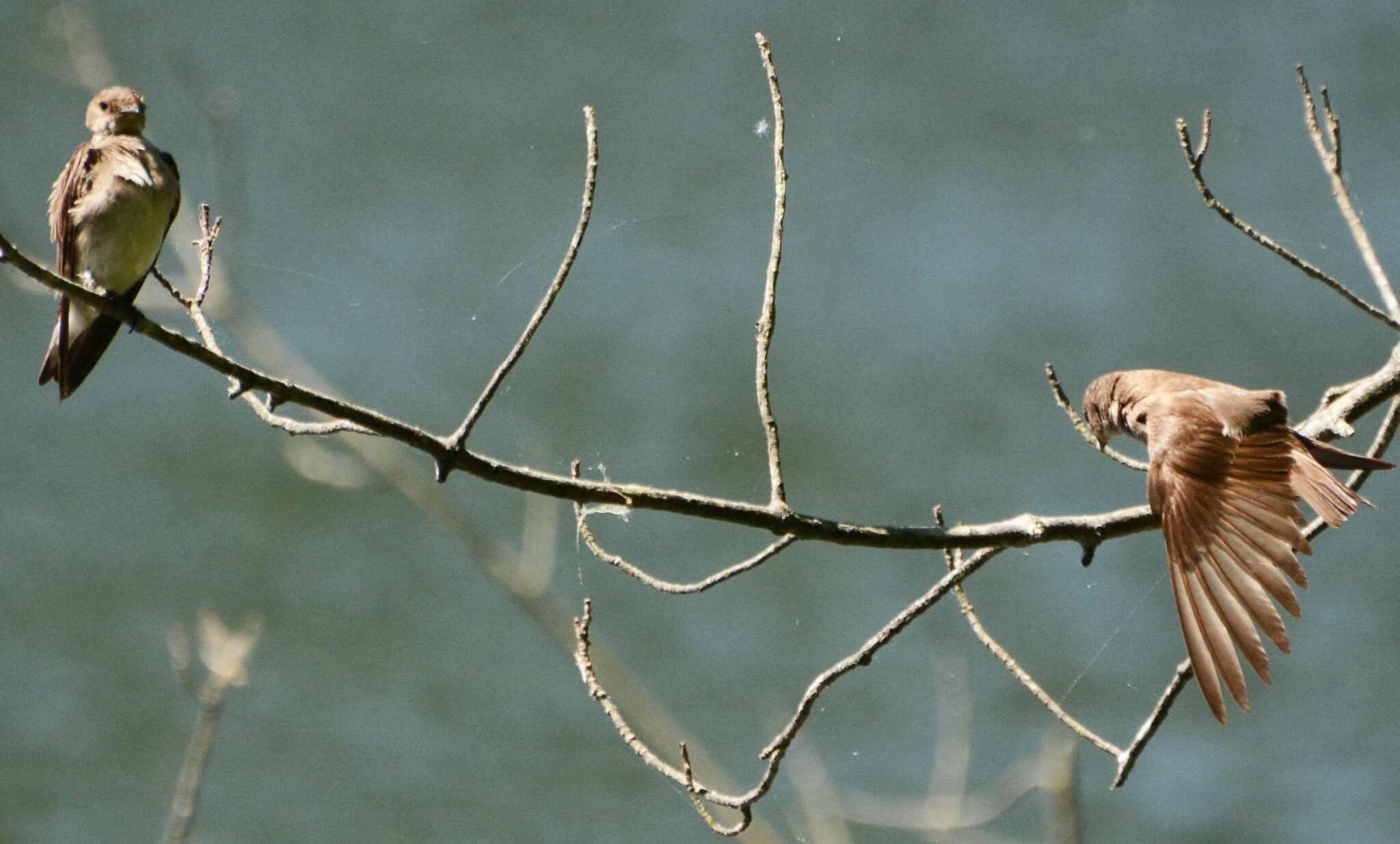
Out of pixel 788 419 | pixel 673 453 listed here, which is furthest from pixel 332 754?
pixel 788 419

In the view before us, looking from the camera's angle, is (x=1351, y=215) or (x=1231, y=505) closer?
(x=1231, y=505)

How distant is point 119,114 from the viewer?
246 cm

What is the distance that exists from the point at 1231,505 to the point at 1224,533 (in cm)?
7

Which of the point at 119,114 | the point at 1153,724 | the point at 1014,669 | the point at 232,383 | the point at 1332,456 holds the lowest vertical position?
the point at 1153,724

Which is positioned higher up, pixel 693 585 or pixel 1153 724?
pixel 693 585

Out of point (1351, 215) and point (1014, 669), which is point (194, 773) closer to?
point (1014, 669)

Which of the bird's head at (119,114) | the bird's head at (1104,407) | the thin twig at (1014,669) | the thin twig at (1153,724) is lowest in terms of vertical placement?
the thin twig at (1153,724)

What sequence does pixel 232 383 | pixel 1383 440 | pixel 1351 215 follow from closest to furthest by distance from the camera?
1. pixel 232 383
2. pixel 1383 440
3. pixel 1351 215

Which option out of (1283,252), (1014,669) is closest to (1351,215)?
(1283,252)

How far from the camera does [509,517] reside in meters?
4.76

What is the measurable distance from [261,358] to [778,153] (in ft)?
5.71

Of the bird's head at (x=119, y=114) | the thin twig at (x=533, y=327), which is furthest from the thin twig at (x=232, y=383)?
the bird's head at (x=119, y=114)

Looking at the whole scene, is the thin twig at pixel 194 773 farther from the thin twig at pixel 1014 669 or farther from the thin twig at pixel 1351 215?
the thin twig at pixel 1351 215

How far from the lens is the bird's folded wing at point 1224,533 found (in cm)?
144
